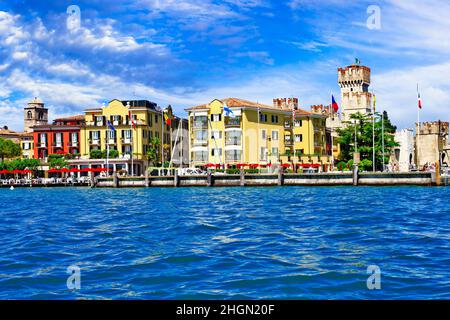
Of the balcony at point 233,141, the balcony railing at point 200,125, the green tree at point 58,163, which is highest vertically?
the balcony railing at point 200,125

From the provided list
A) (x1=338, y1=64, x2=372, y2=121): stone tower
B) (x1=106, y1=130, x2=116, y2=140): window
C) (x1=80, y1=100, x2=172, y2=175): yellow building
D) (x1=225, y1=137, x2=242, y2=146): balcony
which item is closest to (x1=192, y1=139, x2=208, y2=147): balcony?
(x1=225, y1=137, x2=242, y2=146): balcony

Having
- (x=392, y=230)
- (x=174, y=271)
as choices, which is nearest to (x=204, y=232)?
(x=392, y=230)

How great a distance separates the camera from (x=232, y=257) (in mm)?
17438

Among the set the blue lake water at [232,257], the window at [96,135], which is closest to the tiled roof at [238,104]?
the window at [96,135]

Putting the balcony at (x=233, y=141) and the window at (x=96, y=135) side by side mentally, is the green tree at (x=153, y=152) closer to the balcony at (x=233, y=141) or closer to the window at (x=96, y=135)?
the window at (x=96, y=135)

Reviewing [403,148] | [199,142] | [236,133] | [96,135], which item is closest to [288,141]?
[236,133]

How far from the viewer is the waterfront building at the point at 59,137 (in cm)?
11344

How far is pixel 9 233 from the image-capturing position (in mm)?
26203

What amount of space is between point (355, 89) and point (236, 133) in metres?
56.6

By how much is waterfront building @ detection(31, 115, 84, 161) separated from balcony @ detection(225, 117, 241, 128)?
96.3 feet

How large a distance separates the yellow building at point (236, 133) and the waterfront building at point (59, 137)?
23.5m

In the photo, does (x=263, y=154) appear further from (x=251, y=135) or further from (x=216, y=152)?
(x=216, y=152)
